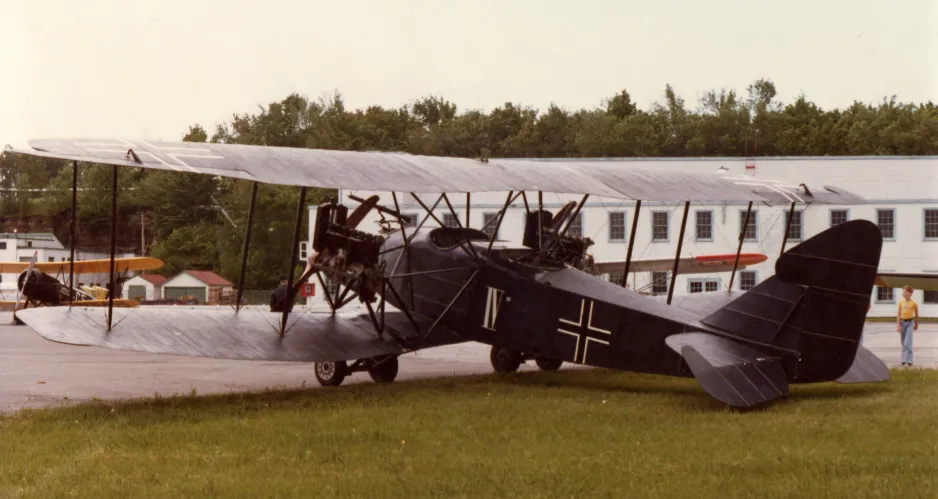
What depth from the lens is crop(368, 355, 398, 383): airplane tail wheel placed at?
579 inches

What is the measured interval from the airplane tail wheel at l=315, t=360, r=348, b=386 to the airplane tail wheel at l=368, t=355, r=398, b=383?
55cm

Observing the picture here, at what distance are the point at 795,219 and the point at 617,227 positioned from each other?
25.5ft

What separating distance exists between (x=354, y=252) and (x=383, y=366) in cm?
188

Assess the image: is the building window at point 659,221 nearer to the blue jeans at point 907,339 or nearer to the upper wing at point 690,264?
the upper wing at point 690,264

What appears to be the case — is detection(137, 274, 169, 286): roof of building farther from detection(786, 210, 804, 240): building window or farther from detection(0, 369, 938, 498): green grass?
detection(0, 369, 938, 498): green grass

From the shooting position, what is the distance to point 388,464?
7.79 m

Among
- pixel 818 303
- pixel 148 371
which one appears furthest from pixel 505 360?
pixel 818 303

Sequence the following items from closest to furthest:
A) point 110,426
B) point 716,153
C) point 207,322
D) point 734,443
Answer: point 734,443, point 110,426, point 207,322, point 716,153

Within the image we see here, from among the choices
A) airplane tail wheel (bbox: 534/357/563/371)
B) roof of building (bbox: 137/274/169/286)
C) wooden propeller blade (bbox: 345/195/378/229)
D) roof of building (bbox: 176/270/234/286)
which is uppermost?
wooden propeller blade (bbox: 345/195/378/229)

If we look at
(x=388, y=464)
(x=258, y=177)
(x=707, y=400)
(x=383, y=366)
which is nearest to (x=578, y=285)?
(x=707, y=400)

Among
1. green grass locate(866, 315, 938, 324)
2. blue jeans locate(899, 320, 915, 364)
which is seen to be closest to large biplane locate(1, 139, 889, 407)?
blue jeans locate(899, 320, 915, 364)

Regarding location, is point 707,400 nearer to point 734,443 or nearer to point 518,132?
point 734,443

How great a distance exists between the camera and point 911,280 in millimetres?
16250

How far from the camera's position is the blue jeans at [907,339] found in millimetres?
17125
